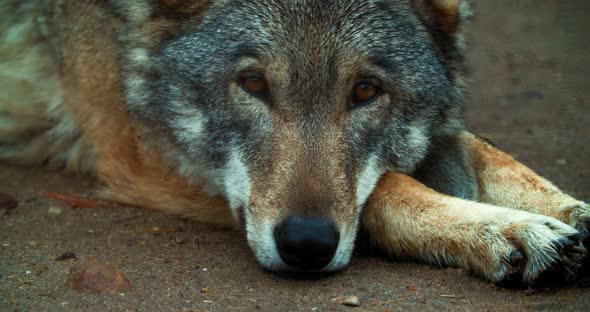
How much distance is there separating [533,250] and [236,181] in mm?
1167

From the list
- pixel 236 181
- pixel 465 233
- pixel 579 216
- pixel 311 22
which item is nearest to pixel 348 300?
pixel 465 233

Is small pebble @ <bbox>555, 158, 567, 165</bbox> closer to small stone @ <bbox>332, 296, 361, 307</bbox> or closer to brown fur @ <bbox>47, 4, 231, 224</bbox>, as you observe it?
brown fur @ <bbox>47, 4, 231, 224</bbox>

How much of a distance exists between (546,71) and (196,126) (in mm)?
4056

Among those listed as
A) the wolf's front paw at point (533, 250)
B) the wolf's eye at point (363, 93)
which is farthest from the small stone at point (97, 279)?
the wolf's front paw at point (533, 250)

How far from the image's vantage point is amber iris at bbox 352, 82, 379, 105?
9.96 ft

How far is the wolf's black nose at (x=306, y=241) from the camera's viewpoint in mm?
2574

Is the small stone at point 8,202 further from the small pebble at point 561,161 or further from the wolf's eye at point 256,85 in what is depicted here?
the small pebble at point 561,161

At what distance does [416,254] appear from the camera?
2.93m

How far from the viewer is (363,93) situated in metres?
3.05

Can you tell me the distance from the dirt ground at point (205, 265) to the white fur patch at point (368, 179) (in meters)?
0.26

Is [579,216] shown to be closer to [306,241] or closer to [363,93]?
[363,93]

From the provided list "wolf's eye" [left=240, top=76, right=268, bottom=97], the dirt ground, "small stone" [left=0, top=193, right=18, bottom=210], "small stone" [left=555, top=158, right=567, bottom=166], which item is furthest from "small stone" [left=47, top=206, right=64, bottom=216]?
"small stone" [left=555, top=158, right=567, bottom=166]

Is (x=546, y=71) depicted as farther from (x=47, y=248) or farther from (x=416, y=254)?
(x=47, y=248)

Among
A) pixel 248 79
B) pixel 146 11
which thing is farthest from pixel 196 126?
pixel 146 11
